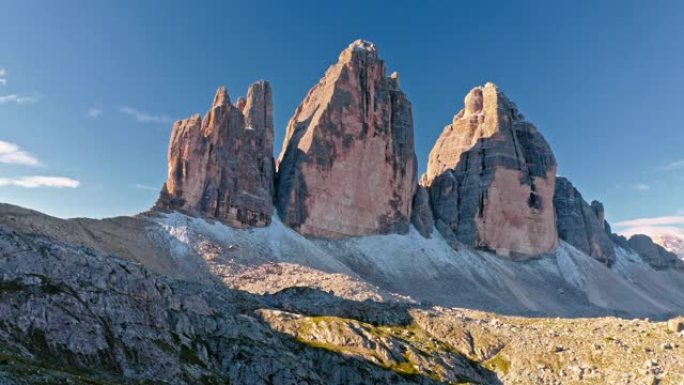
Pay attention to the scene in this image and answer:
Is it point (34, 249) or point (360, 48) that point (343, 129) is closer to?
point (360, 48)

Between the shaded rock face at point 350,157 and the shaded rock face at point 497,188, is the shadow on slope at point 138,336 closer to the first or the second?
the shaded rock face at point 350,157

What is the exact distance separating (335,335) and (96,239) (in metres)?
50.9

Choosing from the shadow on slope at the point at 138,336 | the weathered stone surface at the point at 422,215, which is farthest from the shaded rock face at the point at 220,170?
the shadow on slope at the point at 138,336

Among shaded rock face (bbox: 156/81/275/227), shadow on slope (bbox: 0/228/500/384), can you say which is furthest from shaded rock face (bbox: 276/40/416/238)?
shadow on slope (bbox: 0/228/500/384)

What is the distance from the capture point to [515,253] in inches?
6959

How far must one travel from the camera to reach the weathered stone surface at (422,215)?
538ft

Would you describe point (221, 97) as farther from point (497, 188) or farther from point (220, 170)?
point (497, 188)

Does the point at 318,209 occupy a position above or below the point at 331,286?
above

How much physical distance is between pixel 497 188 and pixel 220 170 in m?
90.3

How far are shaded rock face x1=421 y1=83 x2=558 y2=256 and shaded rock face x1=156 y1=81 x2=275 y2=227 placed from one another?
205 feet

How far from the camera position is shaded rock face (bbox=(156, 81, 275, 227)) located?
124 m

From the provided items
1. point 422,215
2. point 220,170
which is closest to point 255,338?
point 220,170

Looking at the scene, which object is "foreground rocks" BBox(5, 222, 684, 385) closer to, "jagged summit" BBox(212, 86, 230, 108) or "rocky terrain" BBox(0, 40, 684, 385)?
"rocky terrain" BBox(0, 40, 684, 385)

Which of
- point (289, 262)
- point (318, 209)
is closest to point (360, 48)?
point (318, 209)
